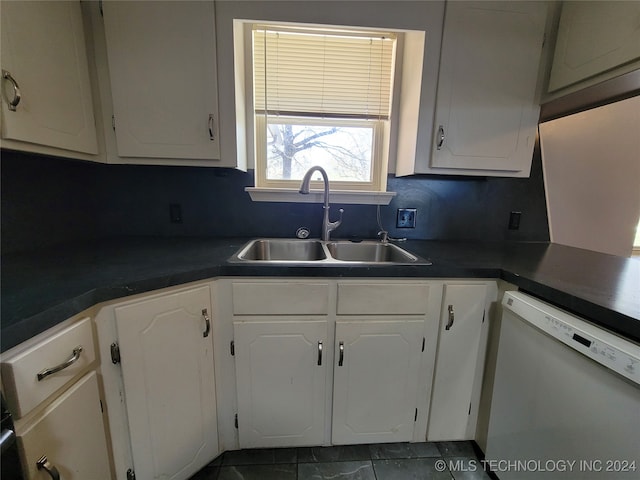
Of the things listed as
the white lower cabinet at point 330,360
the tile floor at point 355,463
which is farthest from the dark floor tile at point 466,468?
the white lower cabinet at point 330,360

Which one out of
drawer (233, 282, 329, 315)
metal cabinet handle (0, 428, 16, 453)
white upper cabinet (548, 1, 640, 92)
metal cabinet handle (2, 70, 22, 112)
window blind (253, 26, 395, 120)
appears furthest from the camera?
window blind (253, 26, 395, 120)

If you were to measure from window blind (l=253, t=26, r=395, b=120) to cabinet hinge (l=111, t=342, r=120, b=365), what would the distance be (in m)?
1.30

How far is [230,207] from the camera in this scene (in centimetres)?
151

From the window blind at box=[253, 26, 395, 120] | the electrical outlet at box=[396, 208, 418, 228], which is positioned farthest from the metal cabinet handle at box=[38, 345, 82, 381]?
the electrical outlet at box=[396, 208, 418, 228]

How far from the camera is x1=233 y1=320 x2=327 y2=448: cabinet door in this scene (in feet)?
3.48

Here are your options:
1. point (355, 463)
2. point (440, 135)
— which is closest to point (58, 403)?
point (355, 463)

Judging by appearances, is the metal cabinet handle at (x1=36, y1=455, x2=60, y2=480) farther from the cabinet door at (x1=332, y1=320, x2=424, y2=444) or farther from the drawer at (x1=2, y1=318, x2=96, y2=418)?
the cabinet door at (x1=332, y1=320, x2=424, y2=444)

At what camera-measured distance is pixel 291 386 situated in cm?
111

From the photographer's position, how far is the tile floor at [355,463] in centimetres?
112

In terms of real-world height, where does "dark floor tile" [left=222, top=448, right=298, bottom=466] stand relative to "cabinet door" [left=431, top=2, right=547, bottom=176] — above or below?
below

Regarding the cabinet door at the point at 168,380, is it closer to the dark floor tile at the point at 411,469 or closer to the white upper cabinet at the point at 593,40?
the dark floor tile at the point at 411,469

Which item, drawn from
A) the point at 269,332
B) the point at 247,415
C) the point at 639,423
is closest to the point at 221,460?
the point at 247,415

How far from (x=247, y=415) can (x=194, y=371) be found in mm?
342

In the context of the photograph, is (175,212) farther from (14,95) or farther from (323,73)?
(323,73)
